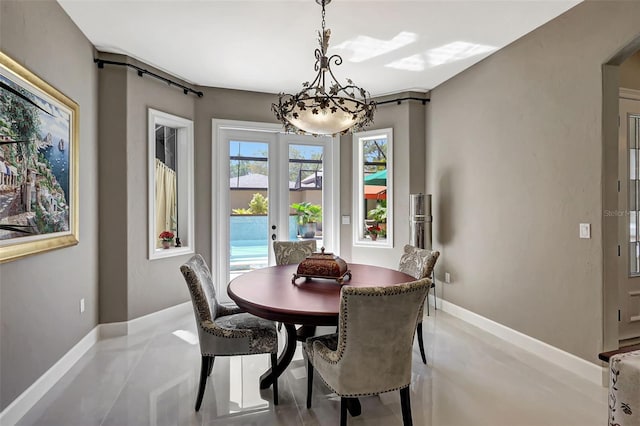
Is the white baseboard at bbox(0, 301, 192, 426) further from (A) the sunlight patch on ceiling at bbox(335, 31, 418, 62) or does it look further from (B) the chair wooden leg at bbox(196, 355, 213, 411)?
(A) the sunlight patch on ceiling at bbox(335, 31, 418, 62)

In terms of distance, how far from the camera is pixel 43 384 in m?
2.21

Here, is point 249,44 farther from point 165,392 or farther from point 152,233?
point 165,392

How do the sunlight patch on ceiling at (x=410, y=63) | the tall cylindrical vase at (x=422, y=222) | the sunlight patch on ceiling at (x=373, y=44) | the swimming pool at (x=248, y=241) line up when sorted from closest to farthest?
the sunlight patch on ceiling at (x=373, y=44), the sunlight patch on ceiling at (x=410, y=63), the tall cylindrical vase at (x=422, y=222), the swimming pool at (x=248, y=241)

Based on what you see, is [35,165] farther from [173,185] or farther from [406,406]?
[406,406]

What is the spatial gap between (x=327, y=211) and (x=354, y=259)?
30.6 inches

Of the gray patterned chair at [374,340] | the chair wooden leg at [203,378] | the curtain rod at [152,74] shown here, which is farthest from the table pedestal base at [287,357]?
the curtain rod at [152,74]

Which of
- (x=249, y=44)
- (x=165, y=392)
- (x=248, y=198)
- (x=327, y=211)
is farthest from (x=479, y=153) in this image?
(x=165, y=392)

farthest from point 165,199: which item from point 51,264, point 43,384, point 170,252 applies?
point 43,384

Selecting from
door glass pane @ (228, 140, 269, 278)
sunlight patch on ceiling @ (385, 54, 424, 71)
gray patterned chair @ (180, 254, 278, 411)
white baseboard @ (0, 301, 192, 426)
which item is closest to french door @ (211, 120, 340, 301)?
door glass pane @ (228, 140, 269, 278)

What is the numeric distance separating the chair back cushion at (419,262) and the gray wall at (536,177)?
95 cm

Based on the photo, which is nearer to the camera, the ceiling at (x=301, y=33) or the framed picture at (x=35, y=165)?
the framed picture at (x=35, y=165)

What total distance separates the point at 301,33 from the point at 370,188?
2.33 meters

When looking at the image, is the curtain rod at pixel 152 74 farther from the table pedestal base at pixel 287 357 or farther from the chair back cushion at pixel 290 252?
the table pedestal base at pixel 287 357

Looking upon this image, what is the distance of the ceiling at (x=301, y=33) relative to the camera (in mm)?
2502
